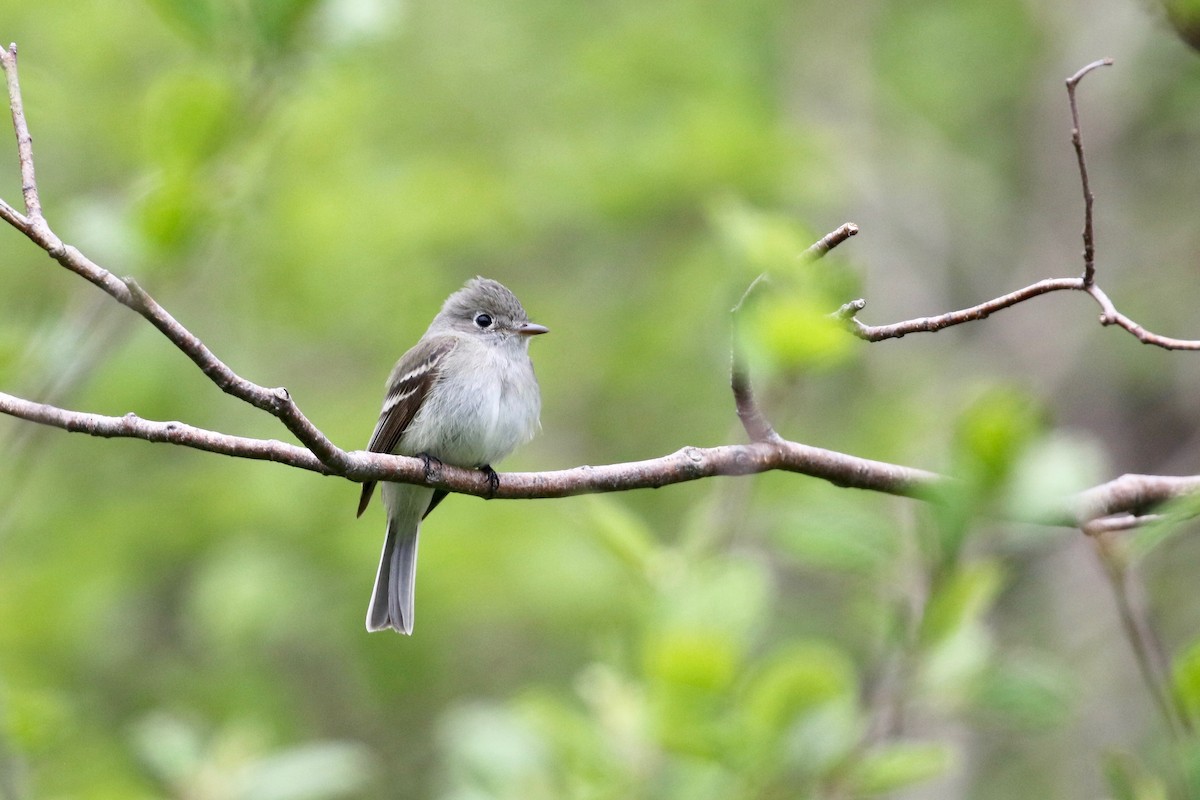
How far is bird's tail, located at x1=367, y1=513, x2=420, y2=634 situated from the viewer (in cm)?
530

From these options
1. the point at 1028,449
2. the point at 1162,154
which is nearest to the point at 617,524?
the point at 1028,449

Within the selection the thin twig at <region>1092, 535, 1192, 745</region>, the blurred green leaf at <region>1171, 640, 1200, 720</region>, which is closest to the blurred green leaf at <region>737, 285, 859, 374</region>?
the thin twig at <region>1092, 535, 1192, 745</region>

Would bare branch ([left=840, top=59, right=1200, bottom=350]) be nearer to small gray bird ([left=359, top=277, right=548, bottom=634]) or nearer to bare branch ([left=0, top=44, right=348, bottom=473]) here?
bare branch ([left=0, top=44, right=348, bottom=473])

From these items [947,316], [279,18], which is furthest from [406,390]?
[947,316]

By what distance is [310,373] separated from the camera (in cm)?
832

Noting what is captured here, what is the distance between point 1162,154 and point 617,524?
629cm

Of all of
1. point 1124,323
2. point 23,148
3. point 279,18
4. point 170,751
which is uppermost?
point 279,18

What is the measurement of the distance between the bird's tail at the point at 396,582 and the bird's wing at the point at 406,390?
13.6 inches

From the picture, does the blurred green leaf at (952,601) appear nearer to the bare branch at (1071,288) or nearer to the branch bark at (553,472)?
the branch bark at (553,472)

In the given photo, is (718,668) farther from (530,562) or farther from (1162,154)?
Answer: (1162,154)

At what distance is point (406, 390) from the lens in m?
5.37

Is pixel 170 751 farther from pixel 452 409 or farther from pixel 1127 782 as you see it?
pixel 1127 782

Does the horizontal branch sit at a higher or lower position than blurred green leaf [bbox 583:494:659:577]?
lower

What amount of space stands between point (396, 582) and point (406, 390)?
793 mm
